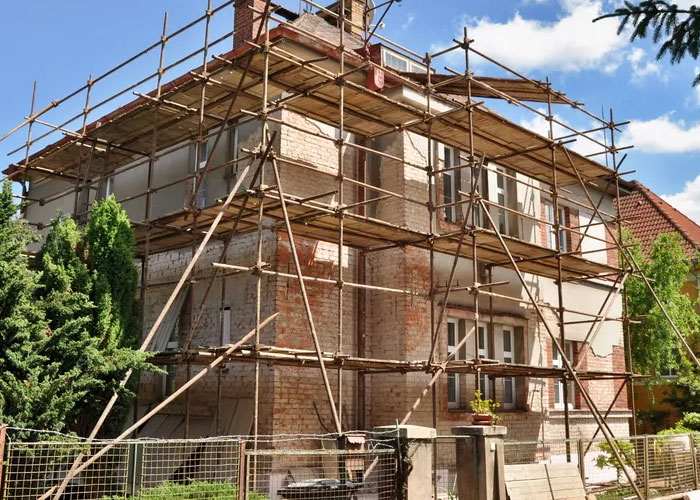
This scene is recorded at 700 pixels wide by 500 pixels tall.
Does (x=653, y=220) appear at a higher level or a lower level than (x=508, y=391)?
higher

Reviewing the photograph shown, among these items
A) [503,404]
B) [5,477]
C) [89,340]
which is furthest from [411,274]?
[5,477]

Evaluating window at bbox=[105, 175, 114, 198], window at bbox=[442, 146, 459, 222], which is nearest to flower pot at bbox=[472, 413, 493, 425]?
window at bbox=[442, 146, 459, 222]

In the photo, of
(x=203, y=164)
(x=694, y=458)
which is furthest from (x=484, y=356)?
(x=203, y=164)

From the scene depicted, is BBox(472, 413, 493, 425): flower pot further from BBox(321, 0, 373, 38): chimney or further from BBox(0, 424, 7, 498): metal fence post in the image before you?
BBox(321, 0, 373, 38): chimney

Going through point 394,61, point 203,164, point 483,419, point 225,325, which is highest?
point 394,61

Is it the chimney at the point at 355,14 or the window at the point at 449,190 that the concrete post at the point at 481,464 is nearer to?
the window at the point at 449,190

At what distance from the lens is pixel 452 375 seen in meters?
15.7

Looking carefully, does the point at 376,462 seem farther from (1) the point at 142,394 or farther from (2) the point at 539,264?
(2) the point at 539,264

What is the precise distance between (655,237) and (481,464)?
2114 cm

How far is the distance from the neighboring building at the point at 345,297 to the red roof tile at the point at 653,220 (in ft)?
40.7

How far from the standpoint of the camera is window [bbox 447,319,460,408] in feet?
50.9

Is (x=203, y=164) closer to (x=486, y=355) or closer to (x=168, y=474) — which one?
(x=486, y=355)

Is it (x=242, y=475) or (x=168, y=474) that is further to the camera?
(x=168, y=474)

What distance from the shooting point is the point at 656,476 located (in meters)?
13.0
